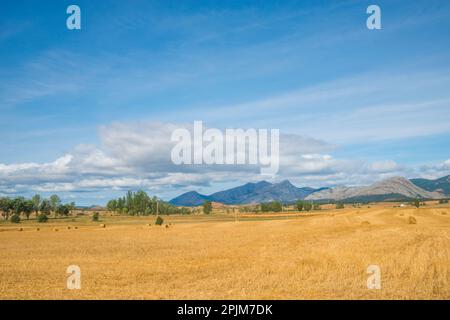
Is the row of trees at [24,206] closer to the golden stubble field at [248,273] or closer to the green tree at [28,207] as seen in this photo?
the green tree at [28,207]

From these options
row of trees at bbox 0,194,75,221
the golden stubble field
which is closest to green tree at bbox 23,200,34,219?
row of trees at bbox 0,194,75,221

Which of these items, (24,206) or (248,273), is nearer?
(248,273)

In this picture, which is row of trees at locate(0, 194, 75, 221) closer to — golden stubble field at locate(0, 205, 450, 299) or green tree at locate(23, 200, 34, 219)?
green tree at locate(23, 200, 34, 219)

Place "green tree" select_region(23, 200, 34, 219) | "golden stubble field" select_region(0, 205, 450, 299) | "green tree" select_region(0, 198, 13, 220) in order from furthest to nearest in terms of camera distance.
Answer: "green tree" select_region(23, 200, 34, 219) → "green tree" select_region(0, 198, 13, 220) → "golden stubble field" select_region(0, 205, 450, 299)

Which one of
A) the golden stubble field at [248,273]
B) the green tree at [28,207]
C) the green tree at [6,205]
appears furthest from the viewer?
the green tree at [28,207]

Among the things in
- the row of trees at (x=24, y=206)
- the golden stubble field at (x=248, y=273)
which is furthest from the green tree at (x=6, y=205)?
the golden stubble field at (x=248, y=273)

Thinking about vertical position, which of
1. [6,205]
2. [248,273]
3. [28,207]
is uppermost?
[248,273]

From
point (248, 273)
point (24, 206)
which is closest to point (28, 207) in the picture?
point (24, 206)

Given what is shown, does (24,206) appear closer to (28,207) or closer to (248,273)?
(28,207)
